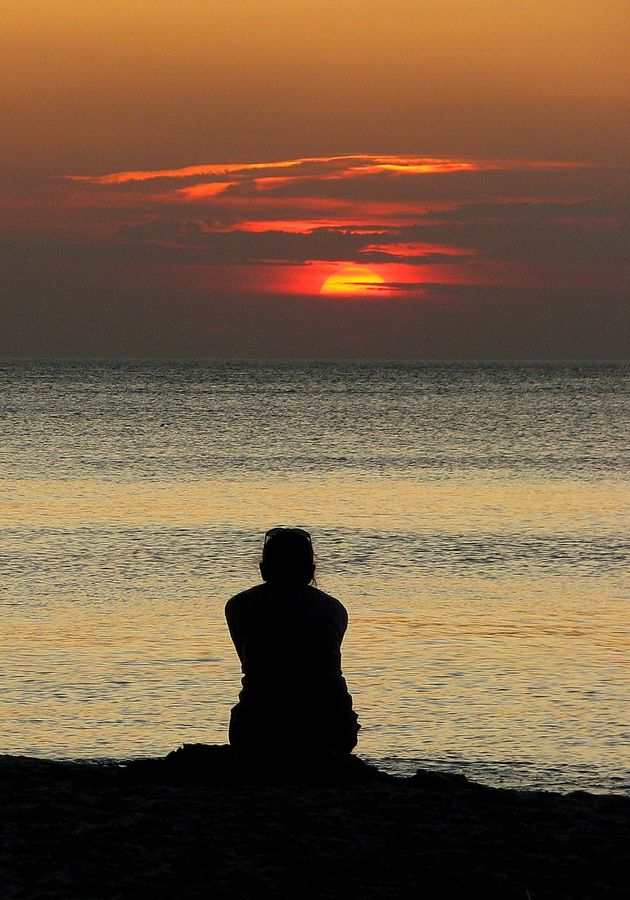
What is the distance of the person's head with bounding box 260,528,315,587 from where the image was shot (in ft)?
21.6

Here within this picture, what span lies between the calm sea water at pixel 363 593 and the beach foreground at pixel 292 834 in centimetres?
369

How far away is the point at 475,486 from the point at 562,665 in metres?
23.1

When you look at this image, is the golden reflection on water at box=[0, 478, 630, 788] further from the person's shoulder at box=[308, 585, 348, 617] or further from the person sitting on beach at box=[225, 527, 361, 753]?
the person's shoulder at box=[308, 585, 348, 617]

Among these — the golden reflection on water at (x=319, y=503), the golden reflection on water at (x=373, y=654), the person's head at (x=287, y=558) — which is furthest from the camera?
the golden reflection on water at (x=319, y=503)

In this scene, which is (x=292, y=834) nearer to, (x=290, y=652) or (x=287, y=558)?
(x=290, y=652)

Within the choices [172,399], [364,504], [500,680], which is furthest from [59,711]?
[172,399]

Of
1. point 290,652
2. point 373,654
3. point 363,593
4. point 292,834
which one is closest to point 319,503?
point 363,593

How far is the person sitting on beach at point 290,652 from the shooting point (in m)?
6.63

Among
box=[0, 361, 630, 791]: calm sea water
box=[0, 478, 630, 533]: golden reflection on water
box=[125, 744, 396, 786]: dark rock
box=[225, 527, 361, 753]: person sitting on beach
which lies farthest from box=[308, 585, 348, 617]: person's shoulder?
box=[0, 478, 630, 533]: golden reflection on water

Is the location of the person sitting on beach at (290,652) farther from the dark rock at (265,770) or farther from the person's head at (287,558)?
the dark rock at (265,770)

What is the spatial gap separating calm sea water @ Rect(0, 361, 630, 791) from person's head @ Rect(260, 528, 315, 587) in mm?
4156

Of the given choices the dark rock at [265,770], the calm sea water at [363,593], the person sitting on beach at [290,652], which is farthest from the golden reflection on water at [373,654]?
the person sitting on beach at [290,652]

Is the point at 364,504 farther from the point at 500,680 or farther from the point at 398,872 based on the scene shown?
the point at 398,872

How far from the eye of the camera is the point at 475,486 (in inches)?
1455
